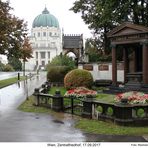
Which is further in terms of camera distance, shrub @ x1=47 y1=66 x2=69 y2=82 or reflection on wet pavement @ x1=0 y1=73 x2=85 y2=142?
shrub @ x1=47 y1=66 x2=69 y2=82

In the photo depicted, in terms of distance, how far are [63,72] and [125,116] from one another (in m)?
24.4

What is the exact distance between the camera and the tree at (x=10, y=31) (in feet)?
133

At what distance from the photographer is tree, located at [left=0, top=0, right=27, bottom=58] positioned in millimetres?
40562

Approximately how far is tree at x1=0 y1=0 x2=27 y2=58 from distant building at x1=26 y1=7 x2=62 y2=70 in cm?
12039

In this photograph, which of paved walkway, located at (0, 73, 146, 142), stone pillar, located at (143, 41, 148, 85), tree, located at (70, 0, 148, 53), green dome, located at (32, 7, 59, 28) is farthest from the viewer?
green dome, located at (32, 7, 59, 28)

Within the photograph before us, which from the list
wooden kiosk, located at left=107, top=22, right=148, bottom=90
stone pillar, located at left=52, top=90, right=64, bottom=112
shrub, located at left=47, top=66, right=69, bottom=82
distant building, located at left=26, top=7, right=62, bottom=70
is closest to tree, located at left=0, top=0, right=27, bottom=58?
shrub, located at left=47, top=66, right=69, bottom=82

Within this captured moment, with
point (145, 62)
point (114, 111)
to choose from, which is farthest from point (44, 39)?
point (114, 111)

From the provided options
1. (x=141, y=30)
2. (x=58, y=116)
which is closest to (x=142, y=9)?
(x=141, y=30)

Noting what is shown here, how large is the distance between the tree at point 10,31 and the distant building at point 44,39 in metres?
120

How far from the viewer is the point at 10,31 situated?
138 feet

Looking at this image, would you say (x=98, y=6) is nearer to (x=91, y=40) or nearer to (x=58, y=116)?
(x=91, y=40)

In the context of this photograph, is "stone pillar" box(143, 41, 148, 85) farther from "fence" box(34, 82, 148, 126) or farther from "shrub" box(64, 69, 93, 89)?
"fence" box(34, 82, 148, 126)

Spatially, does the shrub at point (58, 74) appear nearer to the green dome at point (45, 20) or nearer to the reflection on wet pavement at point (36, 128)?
the reflection on wet pavement at point (36, 128)

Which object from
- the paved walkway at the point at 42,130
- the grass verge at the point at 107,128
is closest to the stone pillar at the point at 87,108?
the paved walkway at the point at 42,130
